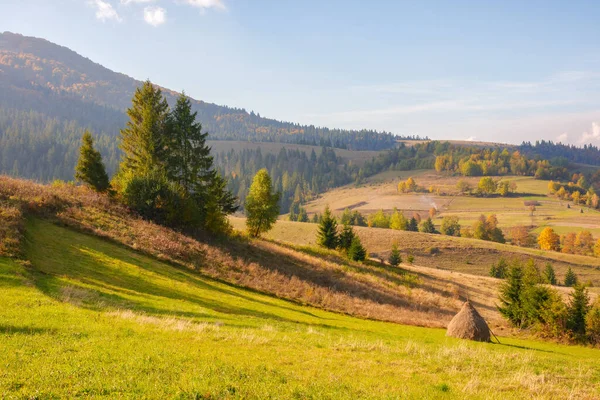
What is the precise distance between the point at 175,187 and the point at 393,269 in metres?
41.0

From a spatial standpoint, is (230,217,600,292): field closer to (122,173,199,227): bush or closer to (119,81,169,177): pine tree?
(122,173,199,227): bush

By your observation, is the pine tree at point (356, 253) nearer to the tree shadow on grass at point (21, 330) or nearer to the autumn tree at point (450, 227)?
the tree shadow on grass at point (21, 330)

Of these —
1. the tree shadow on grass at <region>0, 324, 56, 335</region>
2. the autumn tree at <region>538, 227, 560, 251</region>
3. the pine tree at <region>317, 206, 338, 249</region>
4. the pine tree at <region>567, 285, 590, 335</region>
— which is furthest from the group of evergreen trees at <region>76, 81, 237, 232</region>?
the autumn tree at <region>538, 227, 560, 251</region>

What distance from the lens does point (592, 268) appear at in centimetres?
9531

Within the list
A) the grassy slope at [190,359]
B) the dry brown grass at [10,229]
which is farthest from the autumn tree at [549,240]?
the dry brown grass at [10,229]

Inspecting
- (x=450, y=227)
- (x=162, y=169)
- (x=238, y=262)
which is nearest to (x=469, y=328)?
(x=238, y=262)

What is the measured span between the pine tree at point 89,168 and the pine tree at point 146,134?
10.3ft

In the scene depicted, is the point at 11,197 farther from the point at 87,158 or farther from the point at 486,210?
the point at 486,210

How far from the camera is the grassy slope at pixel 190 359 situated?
30.1 ft

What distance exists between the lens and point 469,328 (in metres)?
27.0

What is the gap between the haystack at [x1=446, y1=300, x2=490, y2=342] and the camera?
26.8 m

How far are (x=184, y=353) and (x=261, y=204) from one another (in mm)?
51729

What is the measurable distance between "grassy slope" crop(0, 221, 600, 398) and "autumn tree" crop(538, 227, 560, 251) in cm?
13957

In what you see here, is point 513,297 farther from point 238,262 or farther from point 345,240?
point 345,240
